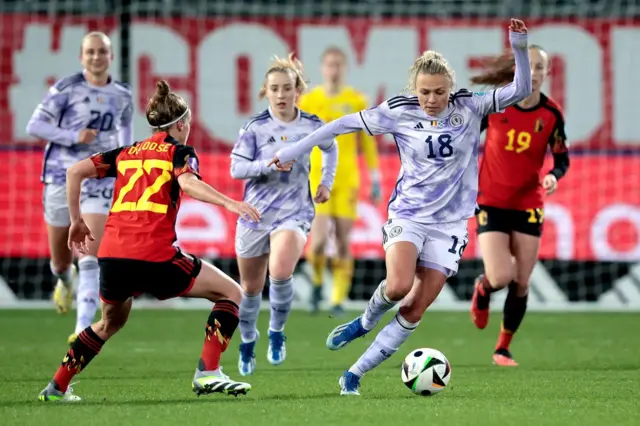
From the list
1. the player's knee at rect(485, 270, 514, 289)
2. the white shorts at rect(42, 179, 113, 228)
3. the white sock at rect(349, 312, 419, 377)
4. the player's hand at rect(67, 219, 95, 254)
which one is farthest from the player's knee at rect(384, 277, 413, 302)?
the white shorts at rect(42, 179, 113, 228)

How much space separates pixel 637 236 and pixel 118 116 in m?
6.63

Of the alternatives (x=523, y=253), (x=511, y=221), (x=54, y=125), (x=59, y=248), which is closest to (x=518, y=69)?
(x=511, y=221)

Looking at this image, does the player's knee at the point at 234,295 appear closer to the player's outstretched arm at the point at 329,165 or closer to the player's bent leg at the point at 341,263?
the player's outstretched arm at the point at 329,165

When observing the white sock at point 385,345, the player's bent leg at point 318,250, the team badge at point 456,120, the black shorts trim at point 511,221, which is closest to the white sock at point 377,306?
the white sock at point 385,345

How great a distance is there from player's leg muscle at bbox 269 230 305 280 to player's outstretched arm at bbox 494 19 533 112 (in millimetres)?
1849

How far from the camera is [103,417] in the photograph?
624cm

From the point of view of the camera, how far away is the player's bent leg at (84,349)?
6.77m

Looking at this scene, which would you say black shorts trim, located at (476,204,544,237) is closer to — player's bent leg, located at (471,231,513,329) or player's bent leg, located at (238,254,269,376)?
player's bent leg, located at (471,231,513,329)

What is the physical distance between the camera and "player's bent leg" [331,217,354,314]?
13.2 metres

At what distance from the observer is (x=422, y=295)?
7184 millimetres

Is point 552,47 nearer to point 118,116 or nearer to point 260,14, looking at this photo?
point 260,14

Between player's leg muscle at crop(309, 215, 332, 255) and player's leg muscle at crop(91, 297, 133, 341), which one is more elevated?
player's leg muscle at crop(91, 297, 133, 341)

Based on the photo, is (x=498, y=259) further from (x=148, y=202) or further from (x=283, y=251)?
(x=148, y=202)

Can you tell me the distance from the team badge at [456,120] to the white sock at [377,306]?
3.06ft
